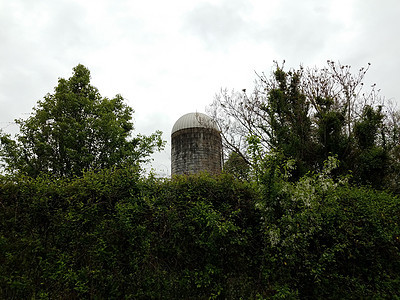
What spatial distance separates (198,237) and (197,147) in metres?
9.89

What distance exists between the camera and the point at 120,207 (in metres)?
4.43

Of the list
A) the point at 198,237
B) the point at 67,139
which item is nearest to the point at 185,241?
the point at 198,237

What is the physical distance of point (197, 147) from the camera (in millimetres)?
14297

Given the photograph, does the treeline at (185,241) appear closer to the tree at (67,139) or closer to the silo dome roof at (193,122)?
the tree at (67,139)

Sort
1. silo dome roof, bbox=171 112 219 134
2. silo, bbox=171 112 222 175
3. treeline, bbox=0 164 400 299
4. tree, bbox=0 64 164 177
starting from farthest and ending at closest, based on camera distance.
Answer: silo dome roof, bbox=171 112 219 134
silo, bbox=171 112 222 175
tree, bbox=0 64 164 177
treeline, bbox=0 164 400 299

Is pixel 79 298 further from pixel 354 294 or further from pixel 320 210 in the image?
pixel 354 294

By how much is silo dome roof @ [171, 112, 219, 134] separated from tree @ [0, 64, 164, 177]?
3.39 metres

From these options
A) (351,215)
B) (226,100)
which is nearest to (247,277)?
(351,215)

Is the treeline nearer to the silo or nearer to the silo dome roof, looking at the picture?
the silo

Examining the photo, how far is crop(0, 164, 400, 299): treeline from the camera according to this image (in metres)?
4.18

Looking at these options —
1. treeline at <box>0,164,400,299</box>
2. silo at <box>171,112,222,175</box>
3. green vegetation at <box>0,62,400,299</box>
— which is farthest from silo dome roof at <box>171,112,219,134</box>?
treeline at <box>0,164,400,299</box>

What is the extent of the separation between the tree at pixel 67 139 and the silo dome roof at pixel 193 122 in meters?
3.39

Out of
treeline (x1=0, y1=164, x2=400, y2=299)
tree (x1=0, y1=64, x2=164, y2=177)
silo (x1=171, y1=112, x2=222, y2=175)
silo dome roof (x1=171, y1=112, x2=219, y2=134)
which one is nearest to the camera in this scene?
treeline (x1=0, y1=164, x2=400, y2=299)

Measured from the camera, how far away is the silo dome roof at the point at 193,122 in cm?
1451
